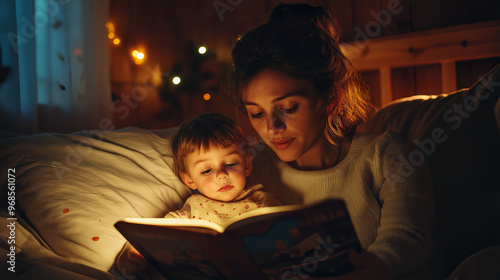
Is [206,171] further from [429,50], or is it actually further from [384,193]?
[429,50]

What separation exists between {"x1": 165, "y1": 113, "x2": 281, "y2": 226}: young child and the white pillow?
0.37ft

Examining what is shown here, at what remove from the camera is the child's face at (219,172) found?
995 mm

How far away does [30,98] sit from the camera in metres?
1.62

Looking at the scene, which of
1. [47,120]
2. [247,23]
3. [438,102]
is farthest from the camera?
[247,23]

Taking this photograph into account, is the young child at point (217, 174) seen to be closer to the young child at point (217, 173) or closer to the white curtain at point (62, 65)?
the young child at point (217, 173)

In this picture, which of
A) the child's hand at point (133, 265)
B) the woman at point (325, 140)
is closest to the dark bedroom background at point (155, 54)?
the woman at point (325, 140)

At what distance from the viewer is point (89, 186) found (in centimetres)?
96

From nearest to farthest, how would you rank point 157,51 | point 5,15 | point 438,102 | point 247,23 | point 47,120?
point 438,102, point 5,15, point 47,120, point 247,23, point 157,51

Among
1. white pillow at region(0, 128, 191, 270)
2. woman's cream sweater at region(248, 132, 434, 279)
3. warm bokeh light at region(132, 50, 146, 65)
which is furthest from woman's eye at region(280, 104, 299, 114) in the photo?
warm bokeh light at region(132, 50, 146, 65)

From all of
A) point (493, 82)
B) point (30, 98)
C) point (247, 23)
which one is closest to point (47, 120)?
point (30, 98)

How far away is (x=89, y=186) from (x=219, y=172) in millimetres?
318

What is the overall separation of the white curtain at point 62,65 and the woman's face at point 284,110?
Result: 113cm

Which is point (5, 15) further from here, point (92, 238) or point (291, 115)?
point (291, 115)

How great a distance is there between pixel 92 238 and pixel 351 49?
124cm
